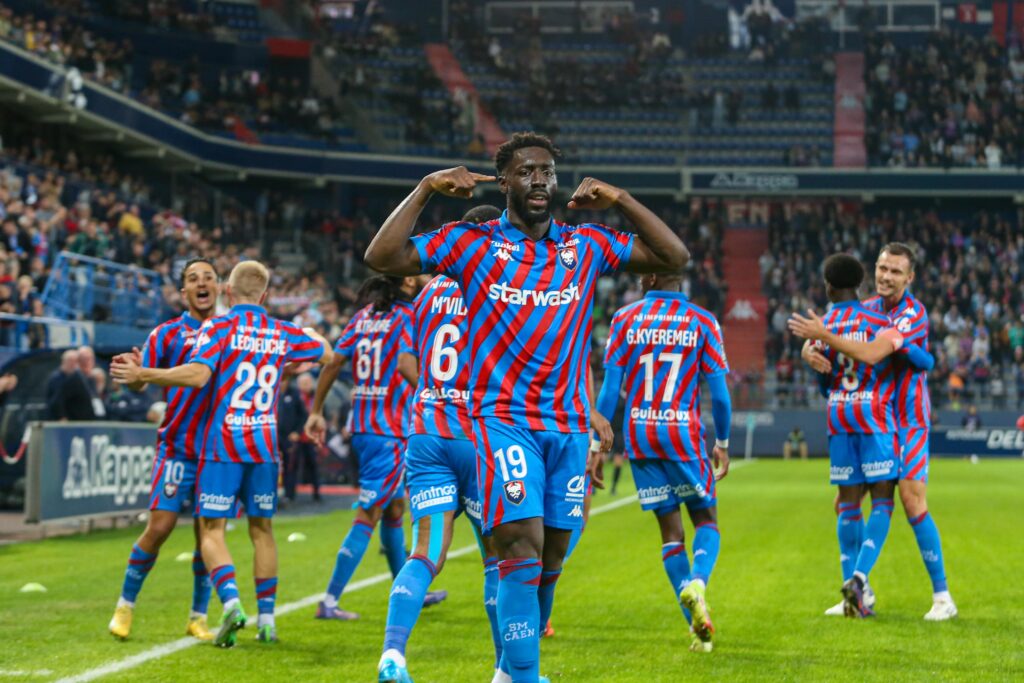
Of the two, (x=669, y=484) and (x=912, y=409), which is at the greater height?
(x=912, y=409)

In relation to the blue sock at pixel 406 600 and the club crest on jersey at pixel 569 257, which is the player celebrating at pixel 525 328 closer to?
the club crest on jersey at pixel 569 257

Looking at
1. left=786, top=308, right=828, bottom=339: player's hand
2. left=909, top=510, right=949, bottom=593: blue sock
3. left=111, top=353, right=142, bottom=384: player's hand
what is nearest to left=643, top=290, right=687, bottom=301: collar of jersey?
left=786, top=308, right=828, bottom=339: player's hand

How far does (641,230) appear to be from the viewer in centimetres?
576

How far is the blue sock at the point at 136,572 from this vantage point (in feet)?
28.6

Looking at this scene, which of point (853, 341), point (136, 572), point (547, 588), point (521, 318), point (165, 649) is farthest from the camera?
point (853, 341)

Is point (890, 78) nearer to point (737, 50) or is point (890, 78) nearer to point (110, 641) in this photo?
point (737, 50)

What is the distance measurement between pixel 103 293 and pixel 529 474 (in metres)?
19.9

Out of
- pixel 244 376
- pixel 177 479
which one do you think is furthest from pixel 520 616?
pixel 177 479

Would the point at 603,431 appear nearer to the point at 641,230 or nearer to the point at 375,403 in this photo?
the point at 641,230

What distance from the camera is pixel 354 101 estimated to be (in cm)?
4919

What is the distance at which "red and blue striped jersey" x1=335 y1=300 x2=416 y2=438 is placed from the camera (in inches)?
377

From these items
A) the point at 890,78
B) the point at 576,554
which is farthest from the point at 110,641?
the point at 890,78

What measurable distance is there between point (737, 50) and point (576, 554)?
42869mm

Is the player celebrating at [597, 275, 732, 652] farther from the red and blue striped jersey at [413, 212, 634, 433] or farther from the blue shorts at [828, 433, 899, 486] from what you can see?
the red and blue striped jersey at [413, 212, 634, 433]
